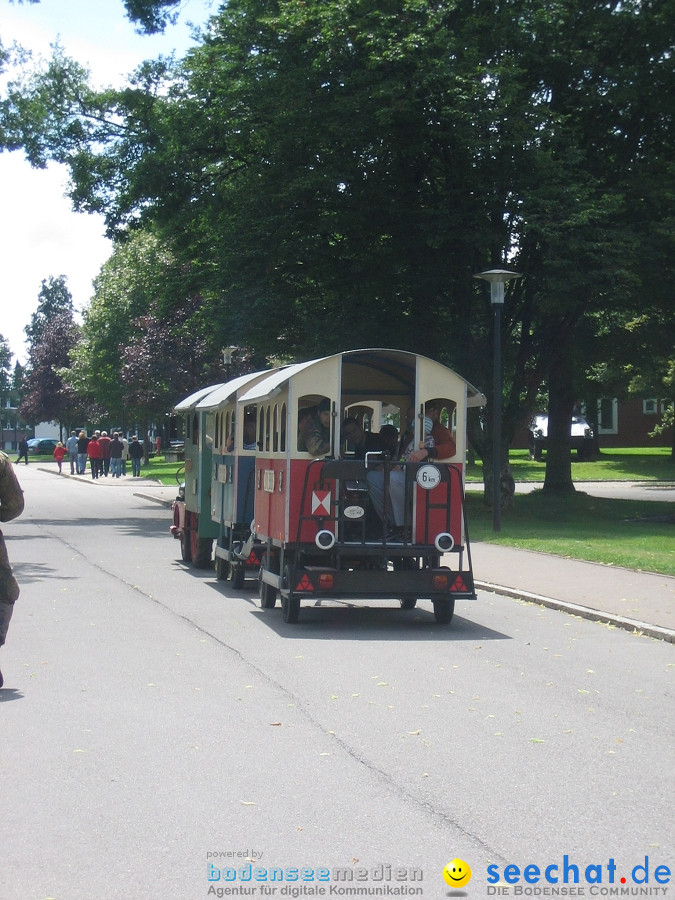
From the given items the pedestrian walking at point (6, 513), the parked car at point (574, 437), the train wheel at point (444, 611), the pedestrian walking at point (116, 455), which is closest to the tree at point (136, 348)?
the pedestrian walking at point (116, 455)

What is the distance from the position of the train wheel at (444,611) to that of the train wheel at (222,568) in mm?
4277

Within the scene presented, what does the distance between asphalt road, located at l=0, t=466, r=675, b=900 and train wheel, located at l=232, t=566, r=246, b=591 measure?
2.14 meters

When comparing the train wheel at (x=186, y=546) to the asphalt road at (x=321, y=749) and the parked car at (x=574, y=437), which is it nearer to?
the asphalt road at (x=321, y=749)

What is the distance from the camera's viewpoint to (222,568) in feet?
53.0

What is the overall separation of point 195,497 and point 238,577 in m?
2.75

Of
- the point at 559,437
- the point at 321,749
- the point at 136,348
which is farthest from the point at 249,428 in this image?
the point at 136,348

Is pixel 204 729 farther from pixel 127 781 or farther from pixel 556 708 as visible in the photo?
pixel 556 708

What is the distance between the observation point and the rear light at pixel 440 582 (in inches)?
476

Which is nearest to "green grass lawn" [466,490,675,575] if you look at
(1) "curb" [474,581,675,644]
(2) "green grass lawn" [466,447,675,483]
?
(1) "curb" [474,581,675,644]

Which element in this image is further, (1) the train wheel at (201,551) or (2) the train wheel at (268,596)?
(1) the train wheel at (201,551)

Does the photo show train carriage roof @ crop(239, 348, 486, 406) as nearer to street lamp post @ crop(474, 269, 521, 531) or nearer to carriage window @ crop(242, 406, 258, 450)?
carriage window @ crop(242, 406, 258, 450)

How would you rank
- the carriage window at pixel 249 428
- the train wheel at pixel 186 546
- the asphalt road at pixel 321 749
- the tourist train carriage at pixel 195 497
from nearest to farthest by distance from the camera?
the asphalt road at pixel 321 749
the carriage window at pixel 249 428
the tourist train carriage at pixel 195 497
the train wheel at pixel 186 546

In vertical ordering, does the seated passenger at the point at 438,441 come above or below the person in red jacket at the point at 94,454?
above

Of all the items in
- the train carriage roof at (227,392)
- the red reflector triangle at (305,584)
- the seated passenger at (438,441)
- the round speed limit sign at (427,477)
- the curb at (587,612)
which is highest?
the train carriage roof at (227,392)
